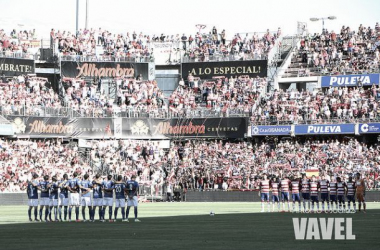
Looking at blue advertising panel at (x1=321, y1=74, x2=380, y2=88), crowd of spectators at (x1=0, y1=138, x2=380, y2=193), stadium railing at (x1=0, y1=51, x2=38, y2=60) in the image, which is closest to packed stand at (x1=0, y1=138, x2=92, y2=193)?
crowd of spectators at (x1=0, y1=138, x2=380, y2=193)

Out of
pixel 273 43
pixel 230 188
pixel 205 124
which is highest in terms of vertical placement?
pixel 273 43

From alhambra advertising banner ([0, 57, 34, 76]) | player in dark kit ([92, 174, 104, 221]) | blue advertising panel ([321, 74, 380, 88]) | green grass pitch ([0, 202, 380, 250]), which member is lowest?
green grass pitch ([0, 202, 380, 250])

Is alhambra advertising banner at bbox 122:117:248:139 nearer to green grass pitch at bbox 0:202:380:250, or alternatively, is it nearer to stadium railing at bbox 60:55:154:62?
stadium railing at bbox 60:55:154:62

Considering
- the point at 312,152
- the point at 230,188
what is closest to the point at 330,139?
the point at 312,152

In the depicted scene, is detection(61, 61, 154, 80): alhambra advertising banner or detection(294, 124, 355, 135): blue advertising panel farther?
detection(61, 61, 154, 80): alhambra advertising banner

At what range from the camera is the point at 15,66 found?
67.5 metres

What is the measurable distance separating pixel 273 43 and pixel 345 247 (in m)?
54.8

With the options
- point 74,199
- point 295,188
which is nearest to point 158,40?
point 295,188

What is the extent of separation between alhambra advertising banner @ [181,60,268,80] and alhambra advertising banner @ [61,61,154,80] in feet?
12.7

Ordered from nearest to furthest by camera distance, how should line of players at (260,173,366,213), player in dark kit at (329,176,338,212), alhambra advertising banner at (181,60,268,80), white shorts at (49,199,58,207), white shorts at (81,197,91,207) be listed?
white shorts at (81,197,91,207) < white shorts at (49,199,58,207) < line of players at (260,173,366,213) < player in dark kit at (329,176,338,212) < alhambra advertising banner at (181,60,268,80)

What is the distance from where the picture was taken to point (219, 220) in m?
32.1

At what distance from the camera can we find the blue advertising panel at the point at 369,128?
60.6 meters

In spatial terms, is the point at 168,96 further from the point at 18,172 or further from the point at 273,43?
the point at 18,172

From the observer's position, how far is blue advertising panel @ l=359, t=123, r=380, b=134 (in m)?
60.6
